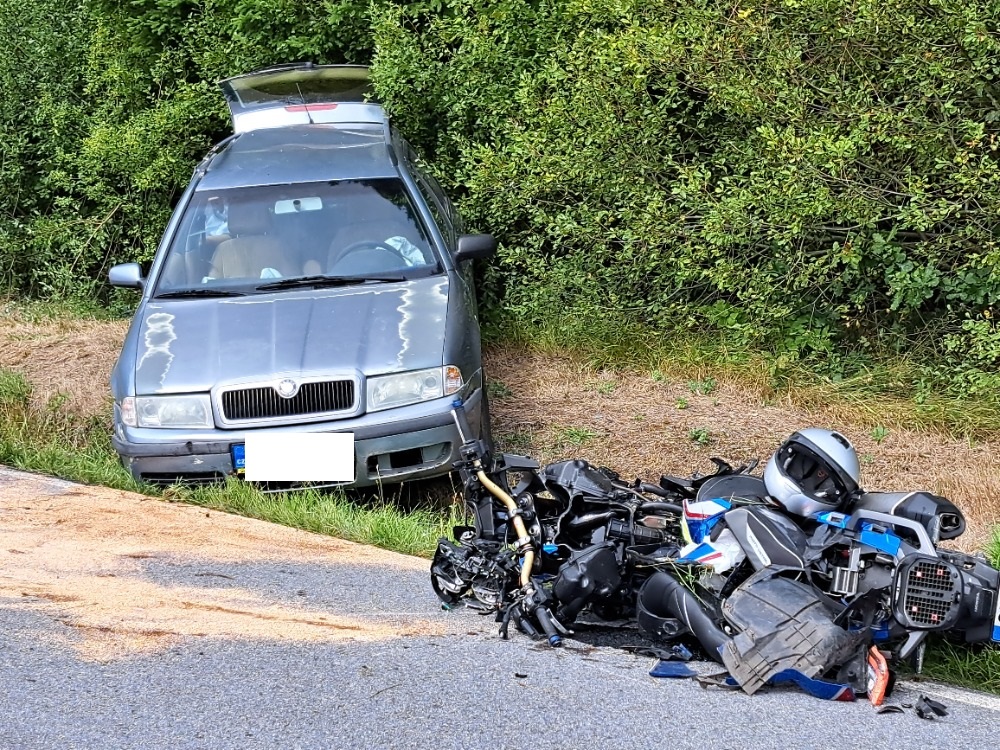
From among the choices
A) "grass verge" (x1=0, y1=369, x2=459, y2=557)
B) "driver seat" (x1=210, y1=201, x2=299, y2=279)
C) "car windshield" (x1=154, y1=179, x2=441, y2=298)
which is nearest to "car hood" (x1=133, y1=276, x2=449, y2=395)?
"car windshield" (x1=154, y1=179, x2=441, y2=298)

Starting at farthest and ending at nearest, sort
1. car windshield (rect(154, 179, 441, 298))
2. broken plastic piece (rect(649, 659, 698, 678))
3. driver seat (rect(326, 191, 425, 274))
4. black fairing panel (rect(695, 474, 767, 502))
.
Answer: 1. driver seat (rect(326, 191, 425, 274))
2. car windshield (rect(154, 179, 441, 298))
3. black fairing panel (rect(695, 474, 767, 502))
4. broken plastic piece (rect(649, 659, 698, 678))

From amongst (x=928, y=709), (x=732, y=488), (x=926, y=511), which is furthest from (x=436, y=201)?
(x=928, y=709)

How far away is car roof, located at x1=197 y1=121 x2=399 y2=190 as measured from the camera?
748 centimetres

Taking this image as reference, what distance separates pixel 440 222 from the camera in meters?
7.49

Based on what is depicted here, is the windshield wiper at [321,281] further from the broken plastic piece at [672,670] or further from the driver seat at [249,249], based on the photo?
the broken plastic piece at [672,670]

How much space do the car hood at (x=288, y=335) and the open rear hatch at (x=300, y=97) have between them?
8.28 feet

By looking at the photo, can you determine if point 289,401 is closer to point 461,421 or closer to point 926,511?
point 461,421

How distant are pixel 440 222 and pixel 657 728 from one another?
4500mm

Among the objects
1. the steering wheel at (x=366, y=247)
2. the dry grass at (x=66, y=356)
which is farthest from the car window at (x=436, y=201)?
the dry grass at (x=66, y=356)

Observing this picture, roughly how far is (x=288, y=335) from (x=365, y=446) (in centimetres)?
78

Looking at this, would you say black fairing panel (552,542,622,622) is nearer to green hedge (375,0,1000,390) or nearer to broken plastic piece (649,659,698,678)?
broken plastic piece (649,659,698,678)

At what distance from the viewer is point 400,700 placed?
12.4 feet

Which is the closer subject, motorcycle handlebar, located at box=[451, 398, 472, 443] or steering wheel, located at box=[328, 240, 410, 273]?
motorcycle handlebar, located at box=[451, 398, 472, 443]

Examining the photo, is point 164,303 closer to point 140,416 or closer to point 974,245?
point 140,416
